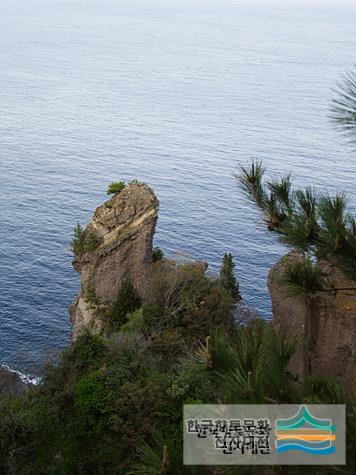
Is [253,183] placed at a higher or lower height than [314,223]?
higher

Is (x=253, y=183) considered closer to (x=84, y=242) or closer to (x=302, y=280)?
(x=302, y=280)

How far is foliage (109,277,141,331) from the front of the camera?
36219 mm

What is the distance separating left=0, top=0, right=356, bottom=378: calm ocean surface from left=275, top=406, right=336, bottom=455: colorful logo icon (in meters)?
15.0

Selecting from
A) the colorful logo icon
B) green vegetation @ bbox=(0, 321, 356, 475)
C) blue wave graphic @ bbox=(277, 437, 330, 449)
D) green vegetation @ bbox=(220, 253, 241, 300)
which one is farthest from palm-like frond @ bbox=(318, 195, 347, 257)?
green vegetation @ bbox=(220, 253, 241, 300)

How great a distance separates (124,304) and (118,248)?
339cm

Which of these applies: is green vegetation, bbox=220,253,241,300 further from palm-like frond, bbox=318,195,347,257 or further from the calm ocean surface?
palm-like frond, bbox=318,195,347,257

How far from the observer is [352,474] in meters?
7.23

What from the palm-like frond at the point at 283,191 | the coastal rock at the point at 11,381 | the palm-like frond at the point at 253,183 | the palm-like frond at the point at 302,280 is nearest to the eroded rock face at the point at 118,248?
the coastal rock at the point at 11,381

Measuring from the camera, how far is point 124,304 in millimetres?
36531

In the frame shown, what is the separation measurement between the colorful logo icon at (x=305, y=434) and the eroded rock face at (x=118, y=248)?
1157 inches

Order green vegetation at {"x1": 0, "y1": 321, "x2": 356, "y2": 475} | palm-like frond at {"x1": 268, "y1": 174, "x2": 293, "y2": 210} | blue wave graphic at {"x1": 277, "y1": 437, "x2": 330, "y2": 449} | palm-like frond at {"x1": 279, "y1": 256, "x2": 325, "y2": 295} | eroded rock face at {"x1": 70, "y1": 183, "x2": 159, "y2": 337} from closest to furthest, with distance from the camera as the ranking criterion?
1. blue wave graphic at {"x1": 277, "y1": 437, "x2": 330, "y2": 449}
2. palm-like frond at {"x1": 279, "y1": 256, "x2": 325, "y2": 295}
3. palm-like frond at {"x1": 268, "y1": 174, "x2": 293, "y2": 210}
4. green vegetation at {"x1": 0, "y1": 321, "x2": 356, "y2": 475}
5. eroded rock face at {"x1": 70, "y1": 183, "x2": 159, "y2": 337}

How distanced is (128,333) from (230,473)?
75.5 feet

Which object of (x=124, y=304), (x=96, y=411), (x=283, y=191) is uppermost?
(x=283, y=191)

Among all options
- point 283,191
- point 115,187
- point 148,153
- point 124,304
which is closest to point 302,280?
point 283,191
